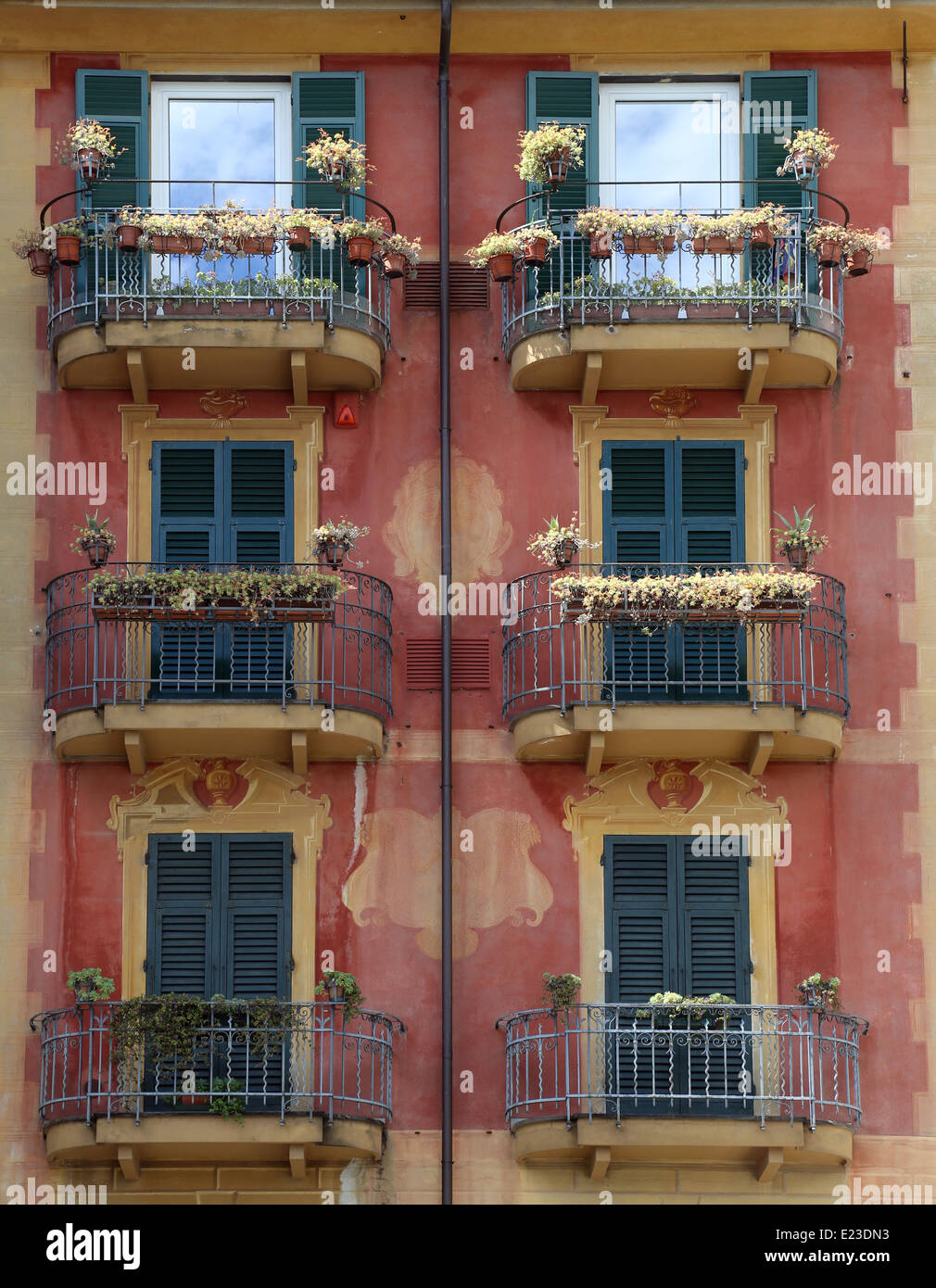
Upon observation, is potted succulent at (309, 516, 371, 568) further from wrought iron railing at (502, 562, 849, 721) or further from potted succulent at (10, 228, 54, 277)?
potted succulent at (10, 228, 54, 277)

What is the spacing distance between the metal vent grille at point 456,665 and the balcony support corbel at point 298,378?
8.19 ft

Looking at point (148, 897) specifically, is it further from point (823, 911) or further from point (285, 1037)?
point (823, 911)

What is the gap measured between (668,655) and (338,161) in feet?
17.8

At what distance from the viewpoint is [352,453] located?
2416cm

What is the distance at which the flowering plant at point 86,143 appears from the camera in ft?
79.2

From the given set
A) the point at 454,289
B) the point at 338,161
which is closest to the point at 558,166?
the point at 454,289

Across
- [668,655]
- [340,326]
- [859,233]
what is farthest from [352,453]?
[859,233]

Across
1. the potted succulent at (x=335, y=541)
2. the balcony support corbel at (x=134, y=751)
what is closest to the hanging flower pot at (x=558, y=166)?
the potted succulent at (x=335, y=541)

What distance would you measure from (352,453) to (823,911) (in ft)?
19.6

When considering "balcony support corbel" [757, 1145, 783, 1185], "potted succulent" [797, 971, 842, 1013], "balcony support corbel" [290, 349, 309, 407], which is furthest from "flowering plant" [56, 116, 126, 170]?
"balcony support corbel" [757, 1145, 783, 1185]

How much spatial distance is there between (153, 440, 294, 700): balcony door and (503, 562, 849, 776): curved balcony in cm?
222

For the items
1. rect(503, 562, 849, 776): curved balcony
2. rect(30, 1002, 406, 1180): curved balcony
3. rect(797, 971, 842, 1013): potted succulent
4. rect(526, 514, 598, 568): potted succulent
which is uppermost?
rect(526, 514, 598, 568): potted succulent

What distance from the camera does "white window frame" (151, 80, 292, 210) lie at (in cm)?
2475

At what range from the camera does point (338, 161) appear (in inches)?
947
